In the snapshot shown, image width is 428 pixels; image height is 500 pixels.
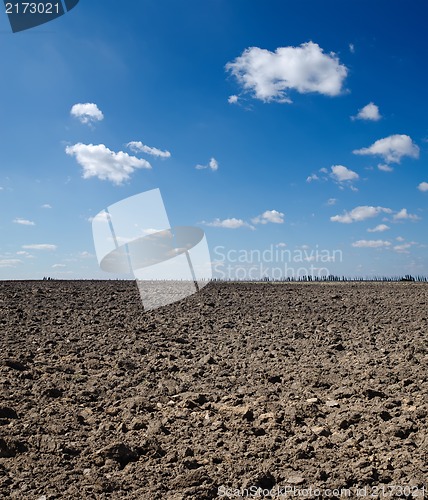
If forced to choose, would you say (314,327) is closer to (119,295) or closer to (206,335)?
(206,335)

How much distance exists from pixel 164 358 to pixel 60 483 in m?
3.75

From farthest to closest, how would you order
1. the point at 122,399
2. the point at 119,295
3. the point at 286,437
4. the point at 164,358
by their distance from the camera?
the point at 119,295 < the point at 164,358 < the point at 122,399 < the point at 286,437

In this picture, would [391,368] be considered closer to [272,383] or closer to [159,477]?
[272,383]

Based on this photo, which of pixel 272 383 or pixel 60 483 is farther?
pixel 272 383

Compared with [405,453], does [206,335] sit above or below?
above

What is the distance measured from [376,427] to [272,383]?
5.98 ft

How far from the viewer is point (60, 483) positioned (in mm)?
3891

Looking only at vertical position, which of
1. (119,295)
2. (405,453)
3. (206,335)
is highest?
(119,295)

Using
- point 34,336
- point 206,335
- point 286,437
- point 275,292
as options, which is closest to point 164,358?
point 206,335

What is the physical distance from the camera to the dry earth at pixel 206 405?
391 centimetres

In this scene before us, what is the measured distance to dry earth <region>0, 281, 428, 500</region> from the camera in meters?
3.91

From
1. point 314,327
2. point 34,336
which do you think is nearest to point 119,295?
point 34,336

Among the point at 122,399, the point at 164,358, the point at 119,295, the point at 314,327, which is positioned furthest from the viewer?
the point at 119,295

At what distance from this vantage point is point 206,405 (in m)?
5.53
